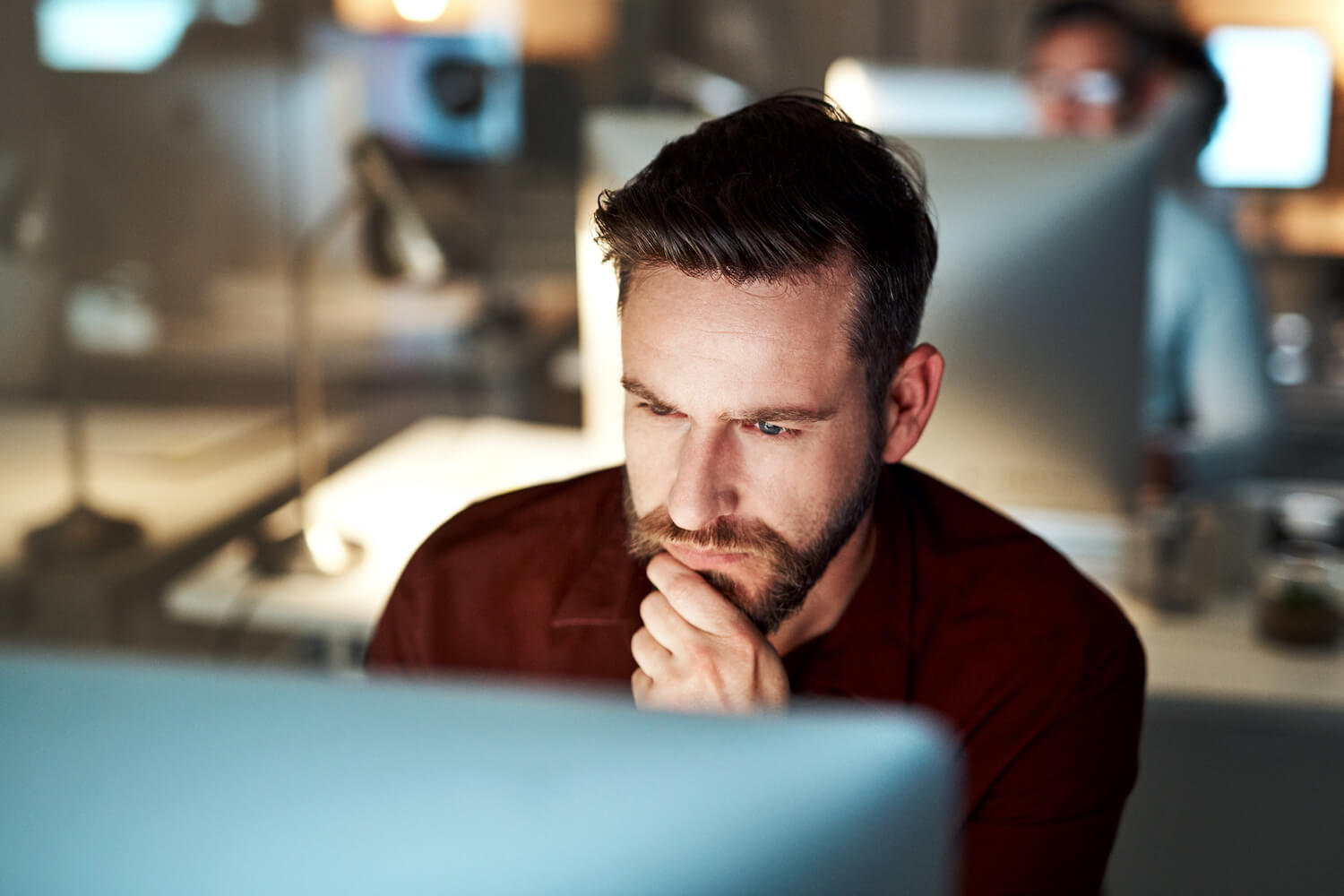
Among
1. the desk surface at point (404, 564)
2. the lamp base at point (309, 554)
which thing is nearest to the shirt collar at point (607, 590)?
the desk surface at point (404, 564)

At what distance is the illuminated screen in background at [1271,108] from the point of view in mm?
3850

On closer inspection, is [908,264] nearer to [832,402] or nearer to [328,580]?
[832,402]

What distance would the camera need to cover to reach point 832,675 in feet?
3.45

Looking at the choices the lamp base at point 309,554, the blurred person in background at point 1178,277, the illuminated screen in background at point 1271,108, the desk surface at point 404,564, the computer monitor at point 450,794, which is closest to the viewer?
the computer monitor at point 450,794

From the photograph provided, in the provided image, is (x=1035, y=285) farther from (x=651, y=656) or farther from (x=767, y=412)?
(x=651, y=656)

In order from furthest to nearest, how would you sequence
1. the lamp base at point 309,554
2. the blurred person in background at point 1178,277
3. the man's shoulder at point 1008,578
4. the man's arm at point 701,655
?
the blurred person in background at point 1178,277, the lamp base at point 309,554, the man's shoulder at point 1008,578, the man's arm at point 701,655

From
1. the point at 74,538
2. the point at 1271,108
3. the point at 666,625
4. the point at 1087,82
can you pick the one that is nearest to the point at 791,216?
the point at 666,625

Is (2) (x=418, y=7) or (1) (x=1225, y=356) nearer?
(1) (x=1225, y=356)

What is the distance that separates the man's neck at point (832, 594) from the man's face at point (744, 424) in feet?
0.25

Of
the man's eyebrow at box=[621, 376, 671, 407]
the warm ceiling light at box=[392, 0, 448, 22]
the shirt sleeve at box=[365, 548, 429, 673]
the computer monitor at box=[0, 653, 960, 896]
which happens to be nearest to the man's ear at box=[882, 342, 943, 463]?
the man's eyebrow at box=[621, 376, 671, 407]

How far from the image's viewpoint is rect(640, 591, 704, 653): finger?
35.7 inches

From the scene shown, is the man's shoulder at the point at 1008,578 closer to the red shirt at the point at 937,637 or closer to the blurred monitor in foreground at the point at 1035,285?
the red shirt at the point at 937,637

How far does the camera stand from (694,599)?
92 centimetres

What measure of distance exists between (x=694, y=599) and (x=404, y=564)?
45cm
